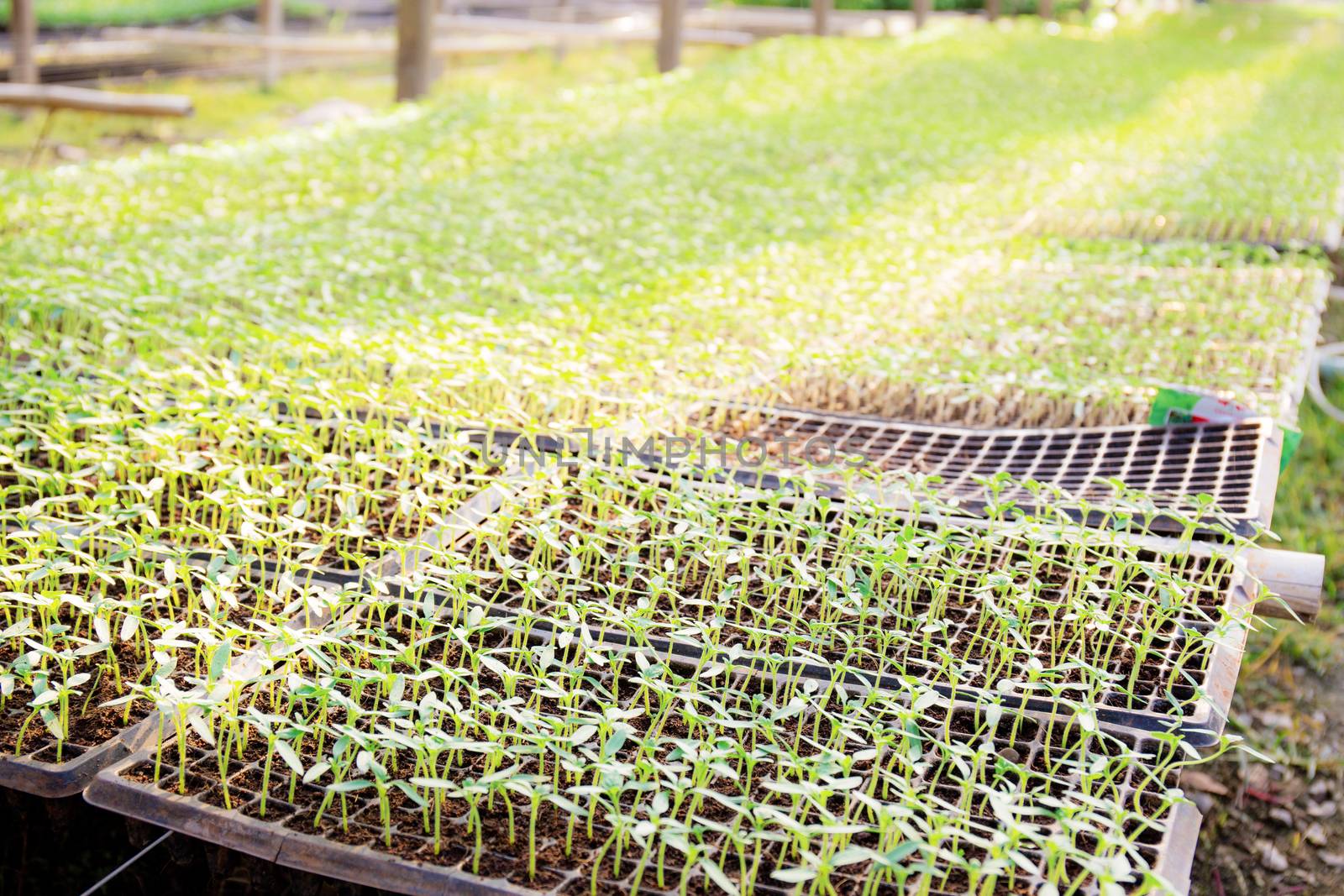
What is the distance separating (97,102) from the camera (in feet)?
22.7

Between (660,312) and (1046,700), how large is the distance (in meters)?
2.09

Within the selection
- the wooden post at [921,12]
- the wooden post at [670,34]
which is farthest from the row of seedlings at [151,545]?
the wooden post at [921,12]

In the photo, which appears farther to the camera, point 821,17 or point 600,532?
point 821,17

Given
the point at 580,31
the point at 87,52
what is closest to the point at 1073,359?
the point at 580,31

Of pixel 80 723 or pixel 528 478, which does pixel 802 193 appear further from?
pixel 80 723

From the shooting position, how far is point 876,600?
2402mm

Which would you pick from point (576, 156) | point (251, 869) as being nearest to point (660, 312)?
point (251, 869)

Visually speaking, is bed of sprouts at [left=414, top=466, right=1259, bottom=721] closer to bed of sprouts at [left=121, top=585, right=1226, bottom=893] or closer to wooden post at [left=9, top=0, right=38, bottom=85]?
bed of sprouts at [left=121, top=585, right=1226, bottom=893]

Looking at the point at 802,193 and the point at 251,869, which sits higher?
the point at 802,193

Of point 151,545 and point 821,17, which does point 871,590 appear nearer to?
point 151,545

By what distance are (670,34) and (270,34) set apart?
3579 mm

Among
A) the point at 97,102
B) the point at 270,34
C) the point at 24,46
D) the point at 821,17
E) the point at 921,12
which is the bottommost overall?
the point at 97,102

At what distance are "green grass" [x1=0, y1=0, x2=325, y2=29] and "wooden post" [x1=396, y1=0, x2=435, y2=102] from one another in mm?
6569

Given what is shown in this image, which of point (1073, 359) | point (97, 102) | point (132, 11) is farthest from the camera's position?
point (132, 11)
